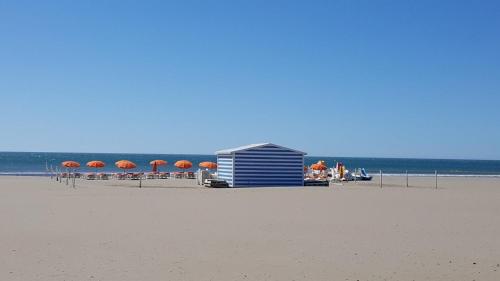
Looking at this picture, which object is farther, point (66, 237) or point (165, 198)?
point (165, 198)

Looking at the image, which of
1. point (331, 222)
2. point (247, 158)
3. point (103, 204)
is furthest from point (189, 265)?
point (247, 158)

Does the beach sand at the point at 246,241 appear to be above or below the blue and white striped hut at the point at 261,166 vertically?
below

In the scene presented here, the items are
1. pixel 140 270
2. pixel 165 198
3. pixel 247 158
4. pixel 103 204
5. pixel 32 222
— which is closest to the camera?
pixel 140 270

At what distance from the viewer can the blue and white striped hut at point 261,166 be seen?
2955 centimetres

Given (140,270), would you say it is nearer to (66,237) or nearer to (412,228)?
(66,237)

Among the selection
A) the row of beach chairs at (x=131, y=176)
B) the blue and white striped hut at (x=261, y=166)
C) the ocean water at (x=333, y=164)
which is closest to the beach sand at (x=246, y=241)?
the blue and white striped hut at (x=261, y=166)

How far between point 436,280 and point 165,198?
553 inches

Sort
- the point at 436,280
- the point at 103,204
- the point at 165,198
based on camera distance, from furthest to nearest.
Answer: the point at 165,198
the point at 103,204
the point at 436,280

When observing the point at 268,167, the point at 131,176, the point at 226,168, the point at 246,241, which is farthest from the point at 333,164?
the point at 246,241

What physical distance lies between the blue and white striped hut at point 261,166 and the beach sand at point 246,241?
11370 millimetres

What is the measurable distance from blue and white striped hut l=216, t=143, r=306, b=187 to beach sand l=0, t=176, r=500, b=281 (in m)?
11.4

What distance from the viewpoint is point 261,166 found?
29969 mm

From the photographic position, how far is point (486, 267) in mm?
8547

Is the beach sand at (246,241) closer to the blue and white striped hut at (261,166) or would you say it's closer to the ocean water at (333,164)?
the blue and white striped hut at (261,166)
